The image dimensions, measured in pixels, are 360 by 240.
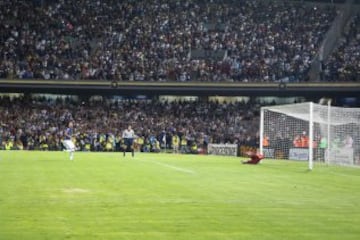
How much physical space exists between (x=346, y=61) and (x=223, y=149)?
46.1 ft

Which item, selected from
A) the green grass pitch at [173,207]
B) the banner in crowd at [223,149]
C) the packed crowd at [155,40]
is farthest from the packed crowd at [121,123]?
the green grass pitch at [173,207]

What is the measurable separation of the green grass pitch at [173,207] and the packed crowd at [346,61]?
30.7m

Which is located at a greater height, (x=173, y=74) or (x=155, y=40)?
(x=155, y=40)

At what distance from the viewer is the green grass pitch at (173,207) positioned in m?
9.23

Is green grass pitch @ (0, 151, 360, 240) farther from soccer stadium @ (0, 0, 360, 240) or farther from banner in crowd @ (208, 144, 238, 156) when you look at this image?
banner in crowd @ (208, 144, 238, 156)

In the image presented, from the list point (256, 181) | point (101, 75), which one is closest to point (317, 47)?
point (101, 75)

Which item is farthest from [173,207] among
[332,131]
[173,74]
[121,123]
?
[173,74]

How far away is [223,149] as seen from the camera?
43562mm

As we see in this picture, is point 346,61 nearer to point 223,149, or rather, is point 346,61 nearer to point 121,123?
point 223,149

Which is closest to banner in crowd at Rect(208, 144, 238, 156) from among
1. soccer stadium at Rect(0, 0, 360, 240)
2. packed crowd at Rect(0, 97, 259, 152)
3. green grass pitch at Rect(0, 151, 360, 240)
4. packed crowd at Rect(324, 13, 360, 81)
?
soccer stadium at Rect(0, 0, 360, 240)

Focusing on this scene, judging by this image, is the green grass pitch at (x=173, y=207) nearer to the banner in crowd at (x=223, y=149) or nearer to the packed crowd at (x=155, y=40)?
the banner in crowd at (x=223, y=149)

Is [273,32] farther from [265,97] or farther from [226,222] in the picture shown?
[226,222]

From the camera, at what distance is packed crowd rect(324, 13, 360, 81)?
48594 mm

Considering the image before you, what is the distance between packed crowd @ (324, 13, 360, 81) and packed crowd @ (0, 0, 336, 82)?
6.16 ft
